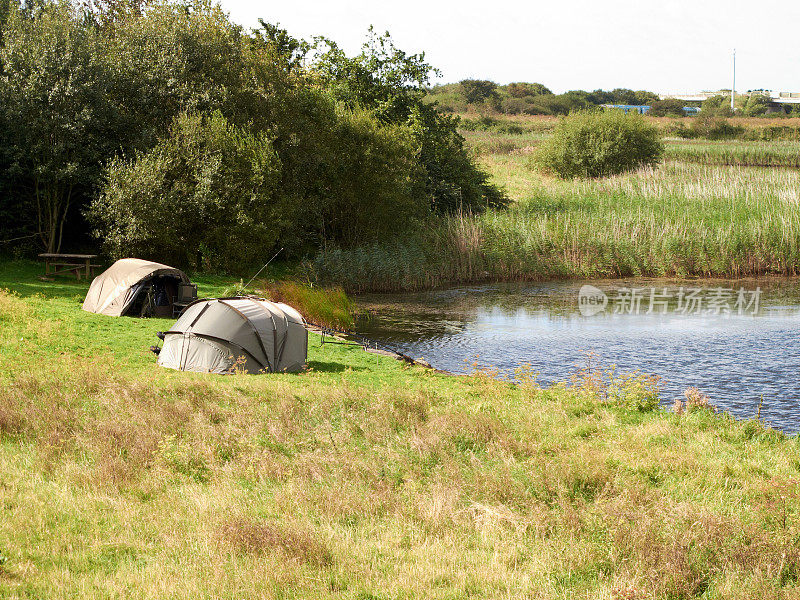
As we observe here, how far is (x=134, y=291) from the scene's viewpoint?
2486cm

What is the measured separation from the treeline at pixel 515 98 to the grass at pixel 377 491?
106 metres

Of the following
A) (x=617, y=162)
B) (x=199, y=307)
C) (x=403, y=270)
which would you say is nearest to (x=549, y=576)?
(x=199, y=307)

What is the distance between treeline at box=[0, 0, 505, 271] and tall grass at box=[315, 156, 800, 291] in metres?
3.14

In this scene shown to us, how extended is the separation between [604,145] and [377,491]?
183 feet

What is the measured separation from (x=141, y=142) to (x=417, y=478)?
86.4 ft

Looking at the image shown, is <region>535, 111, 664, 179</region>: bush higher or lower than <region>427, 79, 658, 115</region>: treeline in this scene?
lower

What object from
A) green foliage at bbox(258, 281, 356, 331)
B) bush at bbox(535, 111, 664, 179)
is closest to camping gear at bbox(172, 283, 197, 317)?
green foliage at bbox(258, 281, 356, 331)

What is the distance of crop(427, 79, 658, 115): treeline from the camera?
123 meters

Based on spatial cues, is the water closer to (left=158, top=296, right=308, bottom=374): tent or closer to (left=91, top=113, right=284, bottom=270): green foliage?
(left=158, top=296, right=308, bottom=374): tent

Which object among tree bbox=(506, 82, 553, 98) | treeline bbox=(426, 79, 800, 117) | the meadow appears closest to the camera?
the meadow

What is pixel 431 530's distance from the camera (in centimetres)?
878

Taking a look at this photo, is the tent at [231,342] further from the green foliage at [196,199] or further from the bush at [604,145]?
the bush at [604,145]

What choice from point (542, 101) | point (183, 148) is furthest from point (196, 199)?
point (542, 101)

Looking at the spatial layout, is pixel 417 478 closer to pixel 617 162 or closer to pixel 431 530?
pixel 431 530
